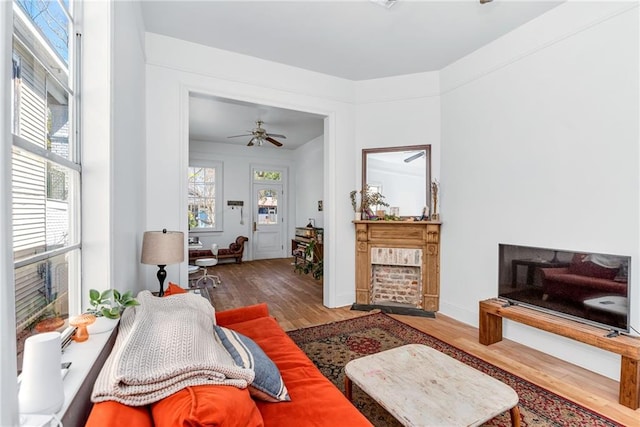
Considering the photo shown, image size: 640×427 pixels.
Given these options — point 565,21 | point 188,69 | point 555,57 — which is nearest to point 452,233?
point 555,57

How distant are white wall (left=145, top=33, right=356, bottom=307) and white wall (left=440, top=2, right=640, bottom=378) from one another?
4.11 ft

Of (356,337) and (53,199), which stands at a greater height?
(53,199)

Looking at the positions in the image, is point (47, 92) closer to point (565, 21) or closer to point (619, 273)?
point (619, 273)

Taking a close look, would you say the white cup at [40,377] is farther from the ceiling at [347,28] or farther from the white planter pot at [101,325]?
the ceiling at [347,28]

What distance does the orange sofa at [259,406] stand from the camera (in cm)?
81

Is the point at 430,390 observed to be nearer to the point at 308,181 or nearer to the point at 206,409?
the point at 206,409

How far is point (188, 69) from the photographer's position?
10.4 feet

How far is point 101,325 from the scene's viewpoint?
130cm

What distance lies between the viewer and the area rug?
1.81 m

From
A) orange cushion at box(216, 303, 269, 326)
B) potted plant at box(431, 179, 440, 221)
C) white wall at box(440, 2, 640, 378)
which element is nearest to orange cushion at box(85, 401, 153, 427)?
orange cushion at box(216, 303, 269, 326)

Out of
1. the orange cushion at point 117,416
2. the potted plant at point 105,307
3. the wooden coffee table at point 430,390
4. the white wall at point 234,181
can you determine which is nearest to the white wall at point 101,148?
the potted plant at point 105,307

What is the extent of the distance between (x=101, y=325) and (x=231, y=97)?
2724 mm

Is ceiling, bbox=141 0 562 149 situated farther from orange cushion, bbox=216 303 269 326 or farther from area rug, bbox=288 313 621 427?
area rug, bbox=288 313 621 427

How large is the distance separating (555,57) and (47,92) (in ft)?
11.6
